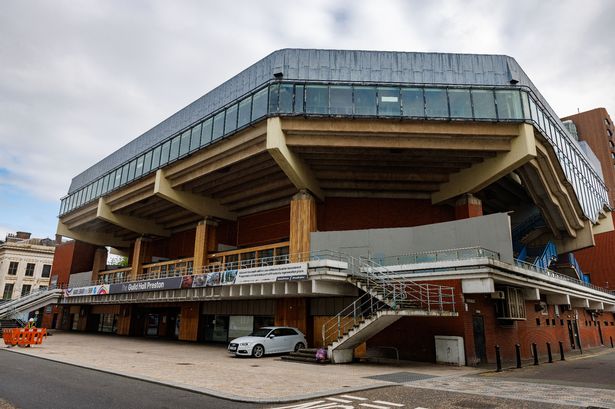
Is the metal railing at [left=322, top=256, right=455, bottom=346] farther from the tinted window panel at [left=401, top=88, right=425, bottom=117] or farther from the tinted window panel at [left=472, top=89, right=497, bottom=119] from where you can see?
A: the tinted window panel at [left=472, top=89, right=497, bottom=119]

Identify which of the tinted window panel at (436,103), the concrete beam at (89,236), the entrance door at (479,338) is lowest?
the entrance door at (479,338)

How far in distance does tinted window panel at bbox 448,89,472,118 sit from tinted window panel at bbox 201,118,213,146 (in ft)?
56.4

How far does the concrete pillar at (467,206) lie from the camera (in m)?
28.4

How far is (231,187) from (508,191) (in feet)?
72.9

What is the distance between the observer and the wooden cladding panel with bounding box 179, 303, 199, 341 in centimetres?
3475

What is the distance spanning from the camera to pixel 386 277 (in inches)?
829

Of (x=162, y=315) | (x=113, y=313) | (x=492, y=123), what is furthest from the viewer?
(x=113, y=313)

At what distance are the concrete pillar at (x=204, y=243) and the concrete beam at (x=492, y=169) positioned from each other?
18.7m

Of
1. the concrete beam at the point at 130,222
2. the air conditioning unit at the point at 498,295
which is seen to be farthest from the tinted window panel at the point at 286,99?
the concrete beam at the point at 130,222

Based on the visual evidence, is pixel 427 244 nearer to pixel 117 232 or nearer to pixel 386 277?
pixel 386 277

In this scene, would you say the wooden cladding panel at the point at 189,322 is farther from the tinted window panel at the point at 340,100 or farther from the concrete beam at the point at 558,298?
the concrete beam at the point at 558,298

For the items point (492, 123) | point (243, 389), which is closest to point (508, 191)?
point (492, 123)

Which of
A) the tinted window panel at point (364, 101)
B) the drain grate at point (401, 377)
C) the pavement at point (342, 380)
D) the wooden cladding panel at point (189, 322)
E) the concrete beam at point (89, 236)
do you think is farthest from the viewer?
the concrete beam at point (89, 236)

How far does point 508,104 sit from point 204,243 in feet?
83.2
